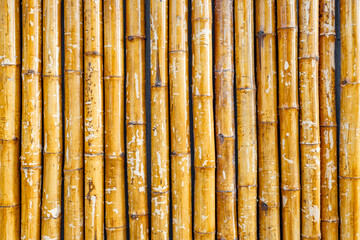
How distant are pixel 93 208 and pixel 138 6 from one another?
0.70m

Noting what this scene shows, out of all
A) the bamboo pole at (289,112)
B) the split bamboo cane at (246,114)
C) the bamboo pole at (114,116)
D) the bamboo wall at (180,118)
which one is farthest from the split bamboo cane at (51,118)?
the bamboo pole at (289,112)

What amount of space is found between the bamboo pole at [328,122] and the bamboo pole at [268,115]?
16 centimetres

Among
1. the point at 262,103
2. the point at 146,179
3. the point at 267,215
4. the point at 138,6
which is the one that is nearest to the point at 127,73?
the point at 138,6

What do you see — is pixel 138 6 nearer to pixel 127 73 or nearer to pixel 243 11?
pixel 127 73

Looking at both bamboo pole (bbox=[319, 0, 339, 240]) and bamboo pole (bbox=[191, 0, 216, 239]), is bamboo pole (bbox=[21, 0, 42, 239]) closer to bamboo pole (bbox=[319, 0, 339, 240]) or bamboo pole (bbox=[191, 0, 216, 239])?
bamboo pole (bbox=[191, 0, 216, 239])

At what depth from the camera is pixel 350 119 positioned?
0.94 meters

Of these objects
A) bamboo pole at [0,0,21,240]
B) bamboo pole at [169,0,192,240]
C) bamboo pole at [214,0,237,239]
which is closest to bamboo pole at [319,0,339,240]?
bamboo pole at [214,0,237,239]

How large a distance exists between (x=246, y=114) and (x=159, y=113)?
0.97 ft

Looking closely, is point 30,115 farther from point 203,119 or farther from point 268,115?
point 268,115

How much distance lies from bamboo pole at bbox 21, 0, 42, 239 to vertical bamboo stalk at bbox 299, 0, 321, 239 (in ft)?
2.92

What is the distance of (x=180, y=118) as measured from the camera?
944 millimetres

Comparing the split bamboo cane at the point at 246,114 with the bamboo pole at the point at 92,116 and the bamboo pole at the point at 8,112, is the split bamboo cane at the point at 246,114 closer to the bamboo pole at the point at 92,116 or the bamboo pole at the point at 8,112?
the bamboo pole at the point at 92,116

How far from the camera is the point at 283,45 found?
95 cm

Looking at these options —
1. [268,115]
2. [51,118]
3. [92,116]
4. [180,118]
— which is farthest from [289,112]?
[51,118]
